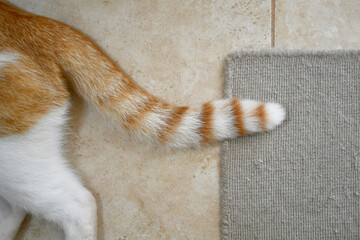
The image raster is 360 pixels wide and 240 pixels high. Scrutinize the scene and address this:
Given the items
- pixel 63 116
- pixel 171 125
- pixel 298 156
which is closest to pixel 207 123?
pixel 171 125

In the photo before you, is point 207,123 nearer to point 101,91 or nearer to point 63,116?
point 101,91

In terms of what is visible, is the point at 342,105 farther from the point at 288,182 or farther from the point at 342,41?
the point at 288,182

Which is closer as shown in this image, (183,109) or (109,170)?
(183,109)

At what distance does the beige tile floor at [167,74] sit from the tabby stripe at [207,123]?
0.41 feet

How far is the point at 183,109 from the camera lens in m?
1.15

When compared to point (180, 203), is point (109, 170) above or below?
above

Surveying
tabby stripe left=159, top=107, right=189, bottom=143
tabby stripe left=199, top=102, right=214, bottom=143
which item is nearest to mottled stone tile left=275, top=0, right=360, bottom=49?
tabby stripe left=199, top=102, right=214, bottom=143

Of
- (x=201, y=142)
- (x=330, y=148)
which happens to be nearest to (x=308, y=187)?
(x=330, y=148)

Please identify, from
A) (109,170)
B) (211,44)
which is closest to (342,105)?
(211,44)

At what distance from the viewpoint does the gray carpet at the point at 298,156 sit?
1174 millimetres

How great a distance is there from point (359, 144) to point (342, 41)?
0.45 metres

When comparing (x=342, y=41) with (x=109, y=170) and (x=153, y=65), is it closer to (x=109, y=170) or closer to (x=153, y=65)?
(x=153, y=65)

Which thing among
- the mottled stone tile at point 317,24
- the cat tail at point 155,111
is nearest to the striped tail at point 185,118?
the cat tail at point 155,111

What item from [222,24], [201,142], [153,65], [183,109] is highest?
[222,24]
